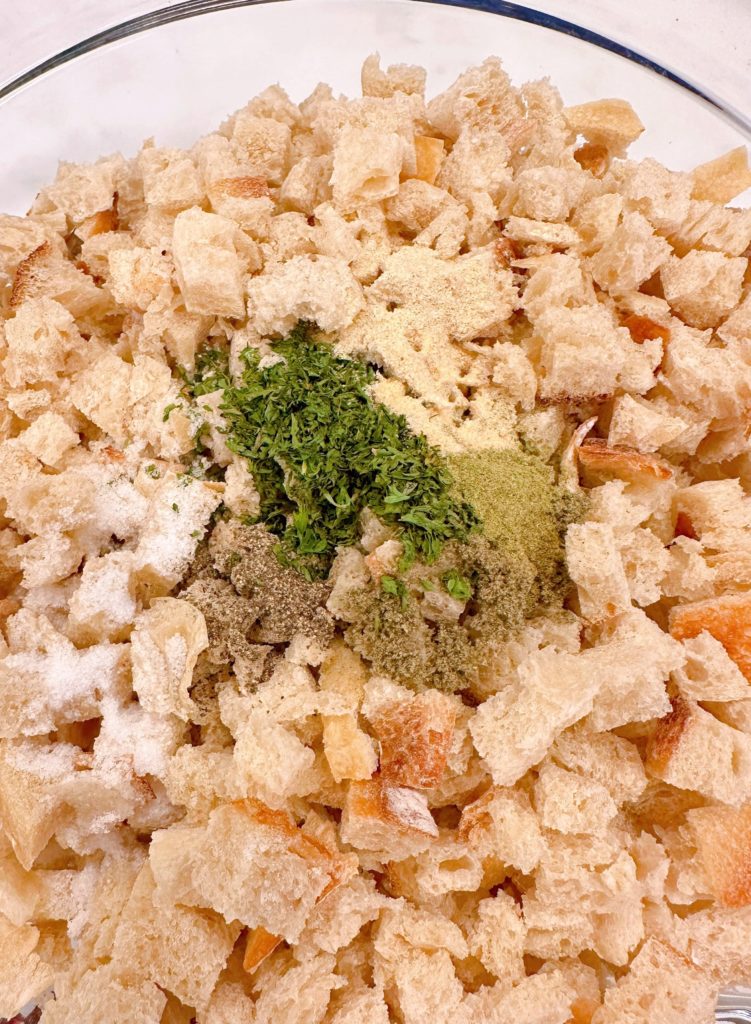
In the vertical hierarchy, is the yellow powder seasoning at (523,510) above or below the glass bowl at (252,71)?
below

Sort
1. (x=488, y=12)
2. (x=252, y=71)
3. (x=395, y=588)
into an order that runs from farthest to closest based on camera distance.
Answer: (x=252, y=71) → (x=488, y=12) → (x=395, y=588)

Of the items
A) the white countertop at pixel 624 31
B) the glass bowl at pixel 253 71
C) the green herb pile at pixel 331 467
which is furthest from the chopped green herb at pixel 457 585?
the white countertop at pixel 624 31

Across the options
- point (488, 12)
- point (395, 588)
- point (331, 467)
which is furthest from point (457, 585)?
point (488, 12)

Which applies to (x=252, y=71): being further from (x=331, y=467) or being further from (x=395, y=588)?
(x=395, y=588)

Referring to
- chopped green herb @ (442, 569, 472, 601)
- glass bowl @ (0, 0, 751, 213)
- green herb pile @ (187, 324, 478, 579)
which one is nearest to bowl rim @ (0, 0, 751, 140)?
glass bowl @ (0, 0, 751, 213)

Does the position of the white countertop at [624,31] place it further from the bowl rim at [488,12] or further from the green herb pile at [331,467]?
the green herb pile at [331,467]

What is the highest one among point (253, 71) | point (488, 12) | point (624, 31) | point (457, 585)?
point (253, 71)
